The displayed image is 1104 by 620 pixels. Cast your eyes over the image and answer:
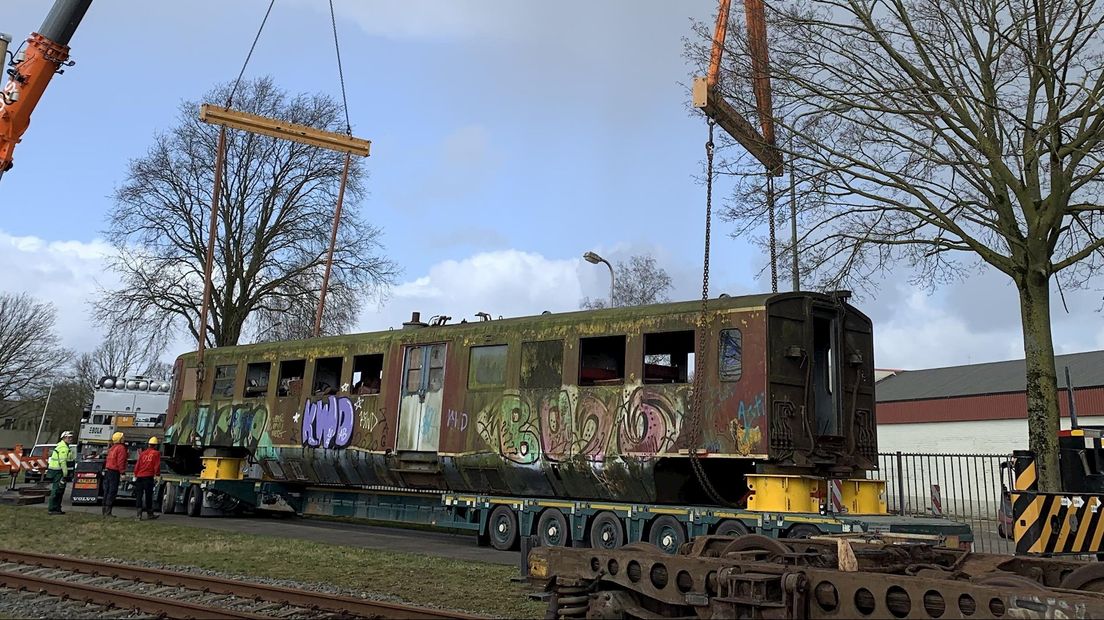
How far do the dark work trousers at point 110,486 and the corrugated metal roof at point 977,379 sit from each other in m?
25.2

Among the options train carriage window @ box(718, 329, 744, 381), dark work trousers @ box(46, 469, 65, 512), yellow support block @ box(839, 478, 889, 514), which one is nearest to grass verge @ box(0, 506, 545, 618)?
dark work trousers @ box(46, 469, 65, 512)

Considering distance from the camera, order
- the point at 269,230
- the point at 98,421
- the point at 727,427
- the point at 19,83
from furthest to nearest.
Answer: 1. the point at 269,230
2. the point at 98,421
3. the point at 19,83
4. the point at 727,427

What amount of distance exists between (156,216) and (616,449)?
23.2 metres

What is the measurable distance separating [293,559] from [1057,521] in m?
9.45

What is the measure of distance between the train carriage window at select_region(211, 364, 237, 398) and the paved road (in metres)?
2.72

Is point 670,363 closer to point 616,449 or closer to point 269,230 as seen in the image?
point 616,449

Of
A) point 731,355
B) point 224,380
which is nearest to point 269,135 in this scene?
point 224,380

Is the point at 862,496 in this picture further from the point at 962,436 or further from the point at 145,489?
the point at 962,436

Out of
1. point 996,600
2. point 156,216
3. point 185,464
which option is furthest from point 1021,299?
point 156,216

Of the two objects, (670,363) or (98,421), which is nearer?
(670,363)

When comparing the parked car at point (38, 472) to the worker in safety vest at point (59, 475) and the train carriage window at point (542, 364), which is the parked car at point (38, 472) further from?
the train carriage window at point (542, 364)

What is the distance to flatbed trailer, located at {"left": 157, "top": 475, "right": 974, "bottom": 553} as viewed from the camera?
10.3m

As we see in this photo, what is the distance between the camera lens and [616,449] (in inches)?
481

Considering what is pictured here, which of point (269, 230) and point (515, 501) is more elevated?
point (269, 230)
